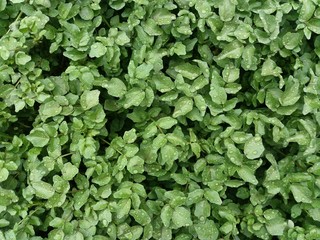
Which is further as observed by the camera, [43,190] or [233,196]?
[233,196]

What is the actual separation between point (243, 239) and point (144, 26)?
0.97m

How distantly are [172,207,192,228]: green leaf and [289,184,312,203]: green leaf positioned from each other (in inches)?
16.1

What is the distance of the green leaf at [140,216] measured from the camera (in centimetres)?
198

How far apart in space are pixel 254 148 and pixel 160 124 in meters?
0.37

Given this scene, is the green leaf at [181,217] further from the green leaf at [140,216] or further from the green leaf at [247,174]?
the green leaf at [247,174]

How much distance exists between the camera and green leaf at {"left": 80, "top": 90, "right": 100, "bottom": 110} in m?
1.96

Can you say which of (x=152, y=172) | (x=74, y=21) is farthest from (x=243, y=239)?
(x=74, y=21)

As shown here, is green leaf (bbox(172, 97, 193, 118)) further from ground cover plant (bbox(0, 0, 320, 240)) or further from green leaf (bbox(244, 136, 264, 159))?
green leaf (bbox(244, 136, 264, 159))

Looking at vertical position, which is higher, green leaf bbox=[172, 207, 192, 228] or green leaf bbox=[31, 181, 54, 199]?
green leaf bbox=[31, 181, 54, 199]

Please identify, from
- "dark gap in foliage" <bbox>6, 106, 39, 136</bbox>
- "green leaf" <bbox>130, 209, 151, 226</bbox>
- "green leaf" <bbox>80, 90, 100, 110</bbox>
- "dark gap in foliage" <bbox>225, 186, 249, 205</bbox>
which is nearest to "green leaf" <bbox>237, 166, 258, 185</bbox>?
"dark gap in foliage" <bbox>225, 186, 249, 205</bbox>

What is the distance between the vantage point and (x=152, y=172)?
206 cm

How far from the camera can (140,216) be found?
1984 millimetres

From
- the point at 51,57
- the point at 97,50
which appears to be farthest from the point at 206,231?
the point at 51,57

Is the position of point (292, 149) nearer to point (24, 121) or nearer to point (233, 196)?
point (233, 196)
